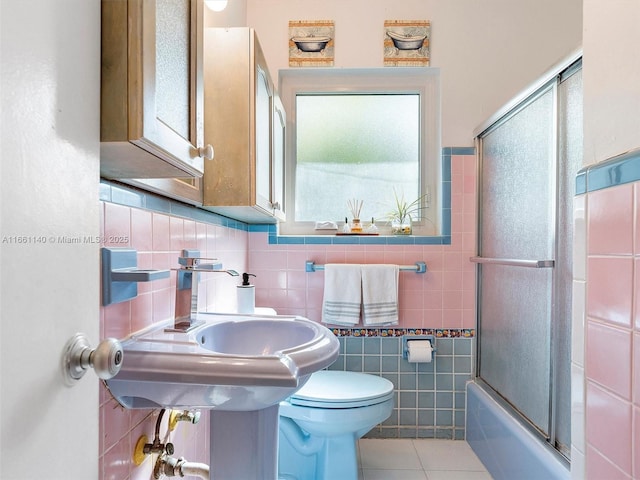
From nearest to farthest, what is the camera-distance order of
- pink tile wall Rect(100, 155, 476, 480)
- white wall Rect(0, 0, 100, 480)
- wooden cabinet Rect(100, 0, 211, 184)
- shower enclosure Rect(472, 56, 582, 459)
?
white wall Rect(0, 0, 100, 480)
wooden cabinet Rect(100, 0, 211, 184)
shower enclosure Rect(472, 56, 582, 459)
pink tile wall Rect(100, 155, 476, 480)

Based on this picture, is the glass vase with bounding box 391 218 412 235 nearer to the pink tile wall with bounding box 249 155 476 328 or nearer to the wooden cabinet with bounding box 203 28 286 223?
Result: the pink tile wall with bounding box 249 155 476 328

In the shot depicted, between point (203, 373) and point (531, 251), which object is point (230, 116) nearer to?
point (203, 373)

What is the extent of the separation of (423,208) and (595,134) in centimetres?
131

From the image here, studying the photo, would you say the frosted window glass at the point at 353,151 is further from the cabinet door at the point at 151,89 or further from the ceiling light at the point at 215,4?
the cabinet door at the point at 151,89

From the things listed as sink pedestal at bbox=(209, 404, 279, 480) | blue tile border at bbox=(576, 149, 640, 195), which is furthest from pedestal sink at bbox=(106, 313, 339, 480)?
blue tile border at bbox=(576, 149, 640, 195)

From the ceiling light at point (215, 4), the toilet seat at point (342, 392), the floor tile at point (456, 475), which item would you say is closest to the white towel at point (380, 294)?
the toilet seat at point (342, 392)

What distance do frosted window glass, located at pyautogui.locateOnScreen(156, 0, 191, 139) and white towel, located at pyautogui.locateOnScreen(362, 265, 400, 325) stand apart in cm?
127

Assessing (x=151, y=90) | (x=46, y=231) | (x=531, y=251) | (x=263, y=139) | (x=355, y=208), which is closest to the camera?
(x=46, y=231)

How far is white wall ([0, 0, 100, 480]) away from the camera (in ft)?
1.00

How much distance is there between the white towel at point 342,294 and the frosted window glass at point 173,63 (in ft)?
4.00

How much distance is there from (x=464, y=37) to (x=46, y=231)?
84.6 inches

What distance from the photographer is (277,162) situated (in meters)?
1.60

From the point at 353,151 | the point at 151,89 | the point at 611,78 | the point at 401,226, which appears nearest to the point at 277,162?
the point at 353,151

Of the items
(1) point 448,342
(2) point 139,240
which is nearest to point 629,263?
(2) point 139,240
